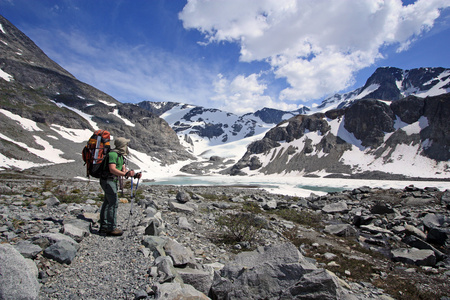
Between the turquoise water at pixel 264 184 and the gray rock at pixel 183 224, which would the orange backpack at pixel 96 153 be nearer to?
the gray rock at pixel 183 224

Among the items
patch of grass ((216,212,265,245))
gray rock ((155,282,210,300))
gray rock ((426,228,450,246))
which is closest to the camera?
gray rock ((155,282,210,300))

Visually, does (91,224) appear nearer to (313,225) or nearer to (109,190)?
(109,190)

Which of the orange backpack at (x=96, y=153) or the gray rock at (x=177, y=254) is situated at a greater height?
the orange backpack at (x=96, y=153)

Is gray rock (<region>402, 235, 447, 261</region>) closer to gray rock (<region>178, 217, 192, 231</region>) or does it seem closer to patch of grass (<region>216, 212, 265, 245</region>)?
patch of grass (<region>216, 212, 265, 245</region>)

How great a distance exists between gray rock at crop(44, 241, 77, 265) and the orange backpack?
7.28 ft

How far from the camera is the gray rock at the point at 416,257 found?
9168mm

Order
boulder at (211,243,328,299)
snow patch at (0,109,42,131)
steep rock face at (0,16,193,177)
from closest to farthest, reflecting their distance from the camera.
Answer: boulder at (211,243,328,299), steep rock face at (0,16,193,177), snow patch at (0,109,42,131)

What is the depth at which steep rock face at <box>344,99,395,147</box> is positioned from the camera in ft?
412

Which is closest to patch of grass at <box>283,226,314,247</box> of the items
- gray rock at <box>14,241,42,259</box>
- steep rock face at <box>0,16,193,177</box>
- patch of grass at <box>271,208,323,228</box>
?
patch of grass at <box>271,208,323,228</box>

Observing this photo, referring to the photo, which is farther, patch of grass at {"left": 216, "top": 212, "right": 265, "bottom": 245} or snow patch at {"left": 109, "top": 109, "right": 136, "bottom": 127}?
snow patch at {"left": 109, "top": 109, "right": 136, "bottom": 127}

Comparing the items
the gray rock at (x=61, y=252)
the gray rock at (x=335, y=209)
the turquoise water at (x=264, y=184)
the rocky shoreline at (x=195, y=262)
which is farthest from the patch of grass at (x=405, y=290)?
the turquoise water at (x=264, y=184)

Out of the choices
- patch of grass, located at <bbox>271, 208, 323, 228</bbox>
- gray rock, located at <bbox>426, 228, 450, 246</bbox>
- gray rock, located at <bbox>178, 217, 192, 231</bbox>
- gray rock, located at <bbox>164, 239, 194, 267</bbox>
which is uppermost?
gray rock, located at <bbox>164, 239, 194, 267</bbox>

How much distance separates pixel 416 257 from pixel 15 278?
1309 centimetres

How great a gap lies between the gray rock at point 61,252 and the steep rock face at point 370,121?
146 metres
